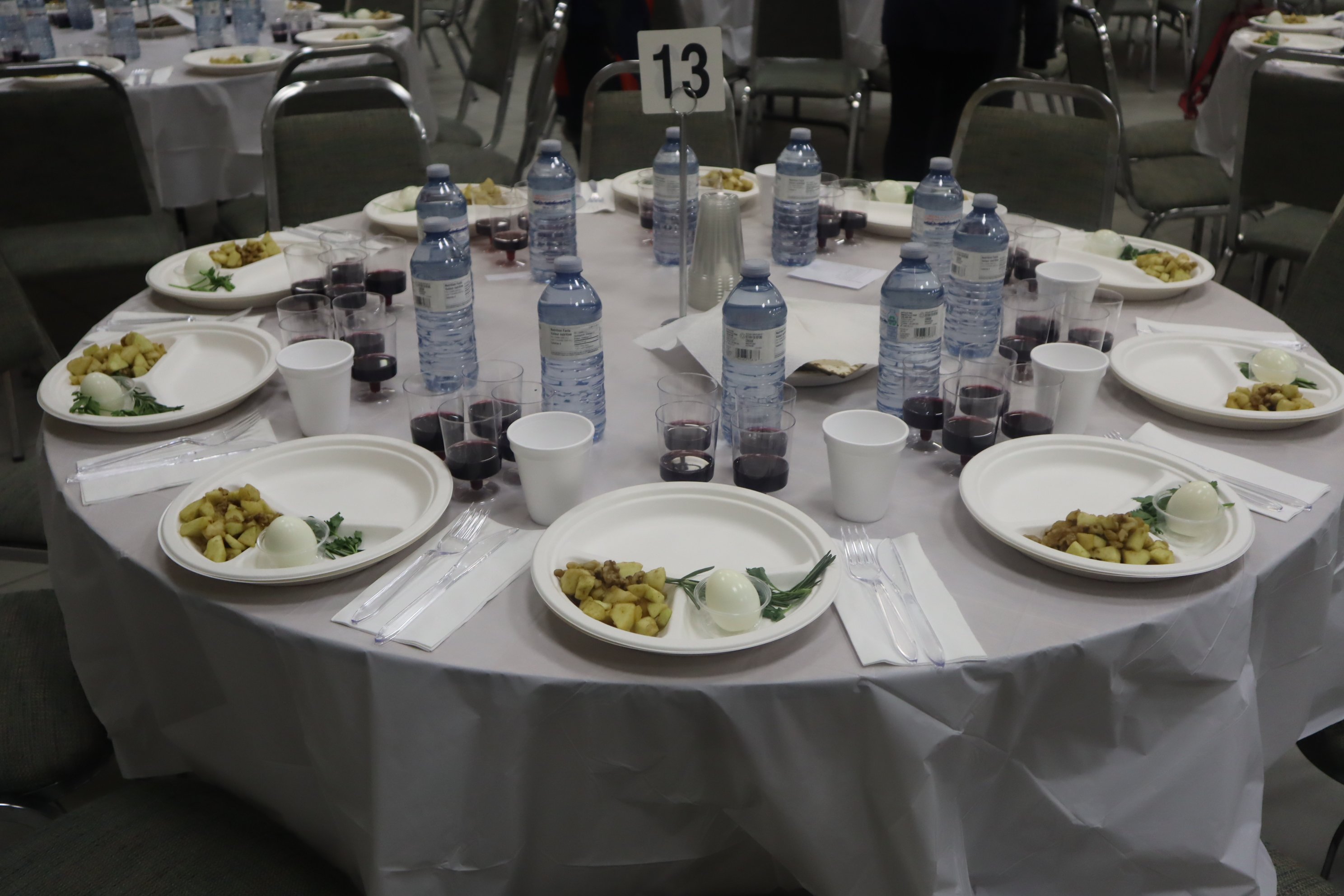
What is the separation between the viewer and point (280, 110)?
2828mm

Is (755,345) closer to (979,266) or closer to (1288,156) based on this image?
(979,266)

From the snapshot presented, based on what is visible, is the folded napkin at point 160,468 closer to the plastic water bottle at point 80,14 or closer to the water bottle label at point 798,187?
the water bottle label at point 798,187

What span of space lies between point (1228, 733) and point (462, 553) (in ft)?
2.87

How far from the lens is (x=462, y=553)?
1247 mm

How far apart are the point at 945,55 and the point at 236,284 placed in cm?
264

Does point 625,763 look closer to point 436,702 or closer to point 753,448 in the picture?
point 436,702

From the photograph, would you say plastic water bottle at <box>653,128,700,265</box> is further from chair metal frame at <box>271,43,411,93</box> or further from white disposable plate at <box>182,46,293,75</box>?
white disposable plate at <box>182,46,293,75</box>

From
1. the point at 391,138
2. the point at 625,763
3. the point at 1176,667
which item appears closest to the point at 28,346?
the point at 391,138

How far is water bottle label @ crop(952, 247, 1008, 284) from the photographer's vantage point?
1629 mm

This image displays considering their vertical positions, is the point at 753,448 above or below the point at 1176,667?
above

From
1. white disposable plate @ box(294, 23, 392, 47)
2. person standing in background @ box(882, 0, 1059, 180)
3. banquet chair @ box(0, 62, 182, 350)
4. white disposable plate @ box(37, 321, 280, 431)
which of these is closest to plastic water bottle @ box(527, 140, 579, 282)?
white disposable plate @ box(37, 321, 280, 431)

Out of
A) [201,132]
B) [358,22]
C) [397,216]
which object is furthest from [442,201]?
[358,22]

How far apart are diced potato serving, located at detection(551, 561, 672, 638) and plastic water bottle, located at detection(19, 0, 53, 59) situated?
3.98m

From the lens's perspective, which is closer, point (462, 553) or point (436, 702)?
point (436, 702)
